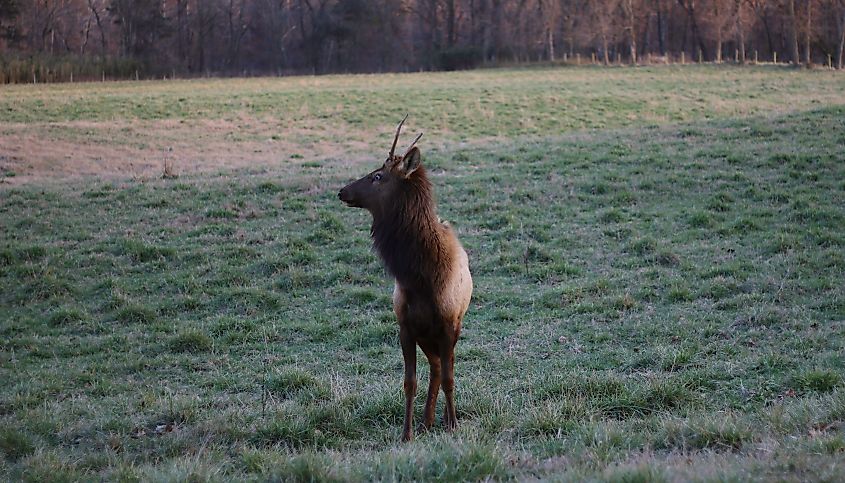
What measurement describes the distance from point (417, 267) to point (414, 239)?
1.01ft

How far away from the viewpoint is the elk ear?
7.71 metres

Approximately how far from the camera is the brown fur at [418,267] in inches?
293

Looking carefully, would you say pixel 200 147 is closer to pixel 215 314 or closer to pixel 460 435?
pixel 215 314

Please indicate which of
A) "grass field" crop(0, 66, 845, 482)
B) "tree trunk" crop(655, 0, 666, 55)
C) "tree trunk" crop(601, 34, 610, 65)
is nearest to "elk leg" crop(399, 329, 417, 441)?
"grass field" crop(0, 66, 845, 482)

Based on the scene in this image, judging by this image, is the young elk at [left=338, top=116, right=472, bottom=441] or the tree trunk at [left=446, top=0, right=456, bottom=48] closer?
the young elk at [left=338, top=116, right=472, bottom=441]

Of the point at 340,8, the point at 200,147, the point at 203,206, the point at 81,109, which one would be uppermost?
the point at 340,8

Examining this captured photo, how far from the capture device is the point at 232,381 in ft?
31.5

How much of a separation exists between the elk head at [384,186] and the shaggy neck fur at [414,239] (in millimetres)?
57

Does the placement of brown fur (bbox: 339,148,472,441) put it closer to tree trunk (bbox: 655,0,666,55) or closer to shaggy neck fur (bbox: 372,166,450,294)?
shaggy neck fur (bbox: 372,166,450,294)

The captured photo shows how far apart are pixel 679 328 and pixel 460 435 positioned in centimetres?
508

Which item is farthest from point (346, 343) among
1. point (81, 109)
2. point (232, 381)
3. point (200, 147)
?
point (81, 109)

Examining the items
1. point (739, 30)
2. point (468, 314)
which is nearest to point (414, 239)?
point (468, 314)

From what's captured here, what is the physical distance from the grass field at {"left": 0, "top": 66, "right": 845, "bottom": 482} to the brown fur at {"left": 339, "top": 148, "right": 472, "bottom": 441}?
0.54 m

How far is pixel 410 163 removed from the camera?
7.80 m
